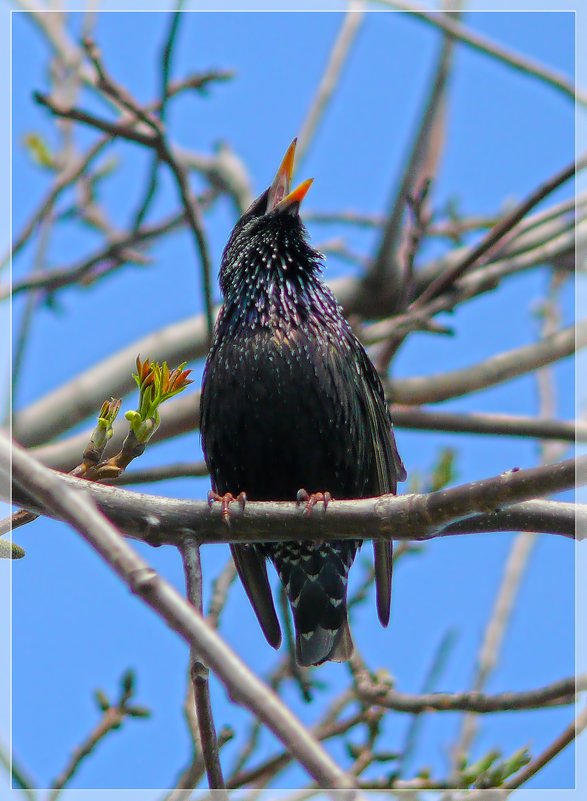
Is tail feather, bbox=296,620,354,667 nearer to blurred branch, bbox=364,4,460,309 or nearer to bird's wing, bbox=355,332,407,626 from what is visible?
bird's wing, bbox=355,332,407,626

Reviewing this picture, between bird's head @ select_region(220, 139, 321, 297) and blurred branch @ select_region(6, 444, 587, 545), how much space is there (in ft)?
6.38

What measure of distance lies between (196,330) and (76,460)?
1335 mm

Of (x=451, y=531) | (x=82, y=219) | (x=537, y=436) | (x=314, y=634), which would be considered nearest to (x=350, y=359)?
(x=537, y=436)

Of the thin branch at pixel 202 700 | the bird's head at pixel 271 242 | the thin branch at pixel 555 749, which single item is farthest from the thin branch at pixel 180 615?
the bird's head at pixel 271 242

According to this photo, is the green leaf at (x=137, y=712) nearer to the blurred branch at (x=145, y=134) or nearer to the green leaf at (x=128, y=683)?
the green leaf at (x=128, y=683)

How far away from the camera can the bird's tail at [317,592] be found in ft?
14.6

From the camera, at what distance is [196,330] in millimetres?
5734

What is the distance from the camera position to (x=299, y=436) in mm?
4340

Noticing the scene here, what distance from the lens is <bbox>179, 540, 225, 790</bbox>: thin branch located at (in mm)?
2500

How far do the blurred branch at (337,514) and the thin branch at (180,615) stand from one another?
2.84ft

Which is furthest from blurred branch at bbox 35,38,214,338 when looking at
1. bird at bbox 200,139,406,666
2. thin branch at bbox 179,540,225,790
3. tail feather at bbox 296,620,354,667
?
thin branch at bbox 179,540,225,790

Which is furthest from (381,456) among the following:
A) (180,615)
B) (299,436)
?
(180,615)

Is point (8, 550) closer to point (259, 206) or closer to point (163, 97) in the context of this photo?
point (163, 97)

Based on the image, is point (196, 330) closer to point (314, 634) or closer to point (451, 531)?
point (314, 634)
